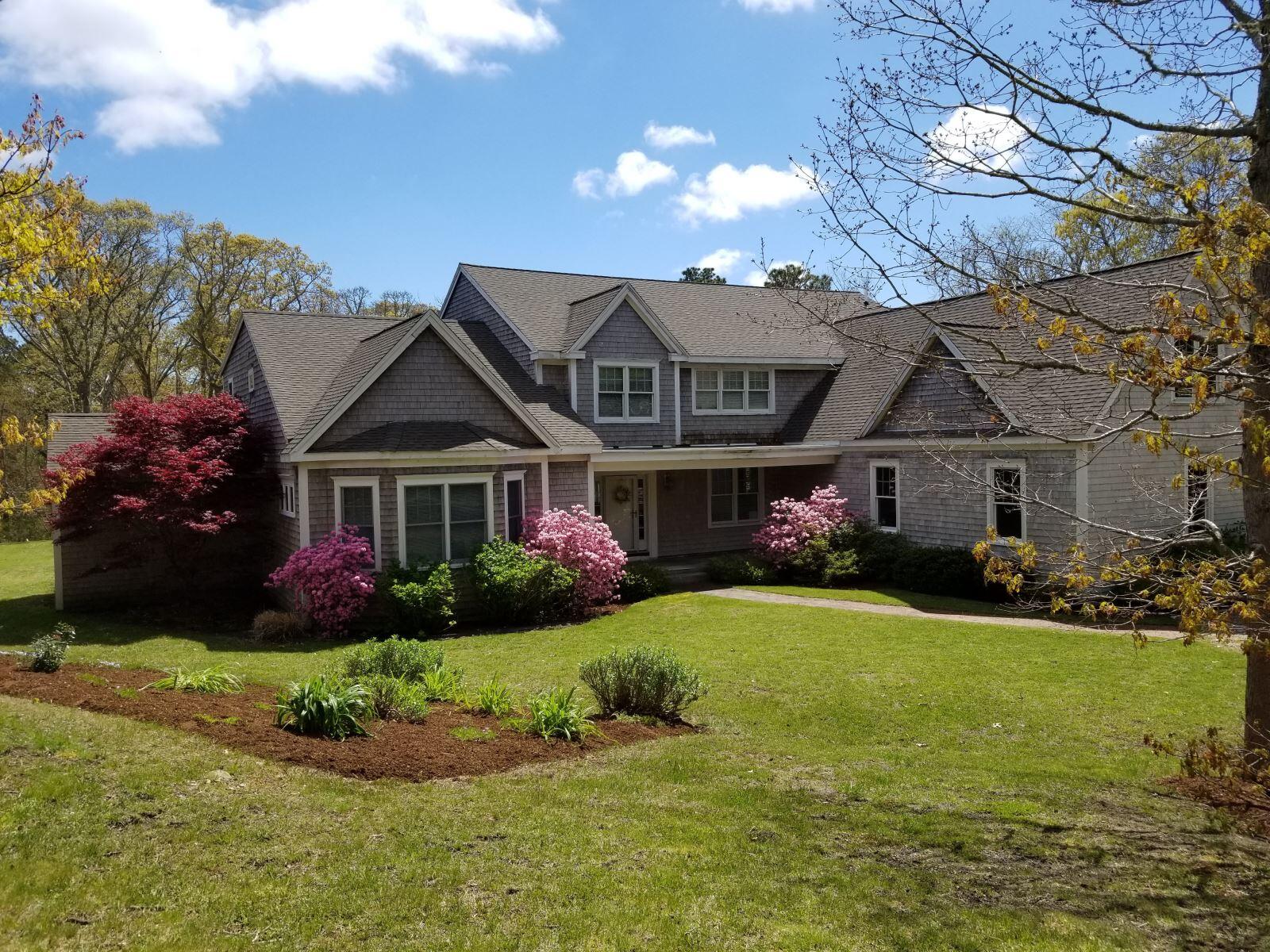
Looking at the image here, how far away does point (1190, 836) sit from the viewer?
6484 mm

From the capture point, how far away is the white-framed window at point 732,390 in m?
23.9

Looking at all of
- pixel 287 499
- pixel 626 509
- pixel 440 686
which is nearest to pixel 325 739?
pixel 440 686

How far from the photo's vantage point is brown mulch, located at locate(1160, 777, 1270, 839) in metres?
6.86

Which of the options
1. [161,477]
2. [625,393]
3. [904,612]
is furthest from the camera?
[625,393]

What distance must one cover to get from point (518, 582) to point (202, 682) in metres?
7.71

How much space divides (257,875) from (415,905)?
3.24 feet

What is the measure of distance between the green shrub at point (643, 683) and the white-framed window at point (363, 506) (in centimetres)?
828

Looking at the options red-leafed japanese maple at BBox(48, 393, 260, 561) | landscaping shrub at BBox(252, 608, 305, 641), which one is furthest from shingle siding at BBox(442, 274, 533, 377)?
landscaping shrub at BBox(252, 608, 305, 641)

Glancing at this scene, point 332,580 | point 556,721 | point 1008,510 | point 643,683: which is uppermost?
point 1008,510

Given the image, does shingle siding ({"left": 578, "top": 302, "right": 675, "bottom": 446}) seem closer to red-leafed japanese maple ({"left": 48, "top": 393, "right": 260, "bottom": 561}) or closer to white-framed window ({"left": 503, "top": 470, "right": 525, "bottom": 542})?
white-framed window ({"left": 503, "top": 470, "right": 525, "bottom": 542})

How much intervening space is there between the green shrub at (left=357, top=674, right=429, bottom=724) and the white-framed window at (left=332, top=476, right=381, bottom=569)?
8042 mm

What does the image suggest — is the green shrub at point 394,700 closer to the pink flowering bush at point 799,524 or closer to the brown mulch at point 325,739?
the brown mulch at point 325,739

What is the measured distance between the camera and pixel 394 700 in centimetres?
885

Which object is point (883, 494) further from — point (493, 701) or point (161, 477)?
point (161, 477)
